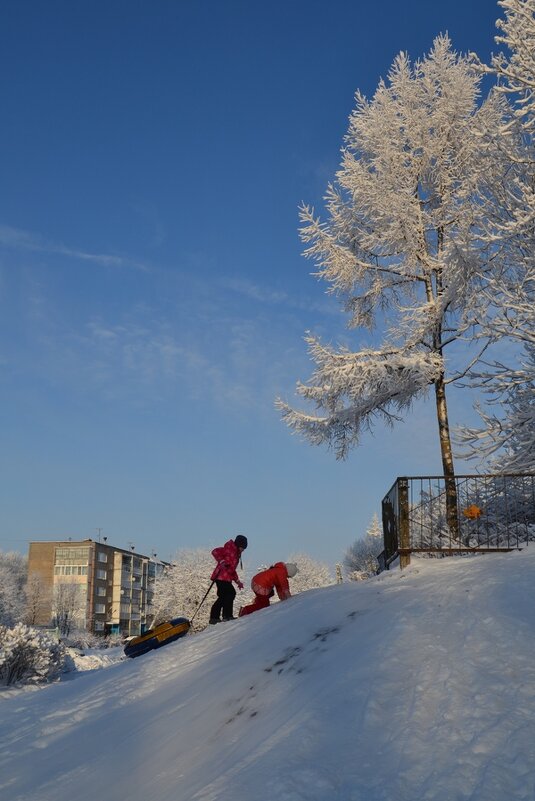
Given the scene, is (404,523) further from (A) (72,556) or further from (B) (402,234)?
(A) (72,556)

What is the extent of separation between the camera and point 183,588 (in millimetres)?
48844

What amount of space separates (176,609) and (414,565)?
41334mm

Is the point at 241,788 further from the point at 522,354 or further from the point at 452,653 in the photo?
the point at 522,354

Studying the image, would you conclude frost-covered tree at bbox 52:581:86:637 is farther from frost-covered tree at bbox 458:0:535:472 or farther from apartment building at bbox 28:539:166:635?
frost-covered tree at bbox 458:0:535:472

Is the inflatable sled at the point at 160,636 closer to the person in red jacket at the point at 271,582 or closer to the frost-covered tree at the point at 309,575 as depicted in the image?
the person in red jacket at the point at 271,582

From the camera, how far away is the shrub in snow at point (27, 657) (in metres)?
13.2

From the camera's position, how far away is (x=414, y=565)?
9000 millimetres

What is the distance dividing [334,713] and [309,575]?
2921 inches

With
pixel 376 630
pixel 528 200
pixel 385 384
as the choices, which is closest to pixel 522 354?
pixel 385 384

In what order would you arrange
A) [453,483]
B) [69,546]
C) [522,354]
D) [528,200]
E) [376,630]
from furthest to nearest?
[69,546], [522,354], [453,483], [528,200], [376,630]

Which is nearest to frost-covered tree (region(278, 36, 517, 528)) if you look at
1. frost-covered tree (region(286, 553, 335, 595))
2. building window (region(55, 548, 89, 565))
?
frost-covered tree (region(286, 553, 335, 595))

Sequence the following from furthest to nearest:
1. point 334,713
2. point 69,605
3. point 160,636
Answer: point 69,605 < point 160,636 < point 334,713

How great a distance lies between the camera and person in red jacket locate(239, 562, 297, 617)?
10443mm

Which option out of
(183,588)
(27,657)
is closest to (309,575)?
(183,588)
